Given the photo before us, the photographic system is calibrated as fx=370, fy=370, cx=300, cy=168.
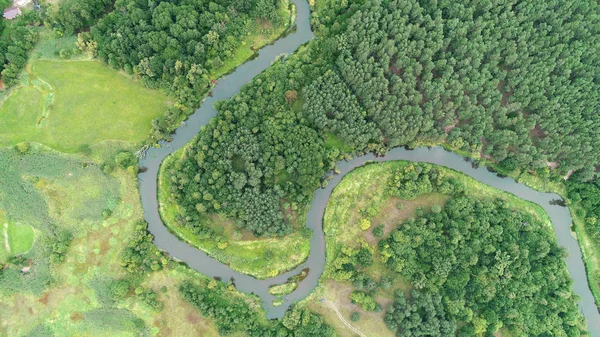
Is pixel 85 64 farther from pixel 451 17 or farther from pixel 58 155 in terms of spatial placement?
pixel 451 17

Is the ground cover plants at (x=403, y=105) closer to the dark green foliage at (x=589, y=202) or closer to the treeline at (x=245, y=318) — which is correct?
the dark green foliage at (x=589, y=202)

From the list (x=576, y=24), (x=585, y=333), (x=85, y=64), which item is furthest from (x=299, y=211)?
(x=576, y=24)

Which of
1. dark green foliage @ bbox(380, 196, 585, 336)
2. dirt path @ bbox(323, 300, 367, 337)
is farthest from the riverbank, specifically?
dirt path @ bbox(323, 300, 367, 337)

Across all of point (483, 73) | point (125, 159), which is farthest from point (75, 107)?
point (483, 73)

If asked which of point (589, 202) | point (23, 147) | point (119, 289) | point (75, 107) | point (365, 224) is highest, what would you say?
point (75, 107)

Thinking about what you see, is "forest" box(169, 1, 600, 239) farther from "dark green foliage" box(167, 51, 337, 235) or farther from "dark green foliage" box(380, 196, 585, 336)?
"dark green foliage" box(380, 196, 585, 336)

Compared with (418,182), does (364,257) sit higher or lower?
lower

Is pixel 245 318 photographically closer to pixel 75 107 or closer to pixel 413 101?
pixel 413 101
